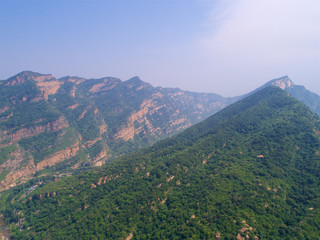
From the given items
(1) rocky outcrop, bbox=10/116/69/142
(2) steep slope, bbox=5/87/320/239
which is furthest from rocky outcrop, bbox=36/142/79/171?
(2) steep slope, bbox=5/87/320/239

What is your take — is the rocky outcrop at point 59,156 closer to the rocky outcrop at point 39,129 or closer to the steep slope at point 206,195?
the rocky outcrop at point 39,129

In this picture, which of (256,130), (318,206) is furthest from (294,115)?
(318,206)

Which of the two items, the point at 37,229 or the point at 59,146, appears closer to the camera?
the point at 37,229

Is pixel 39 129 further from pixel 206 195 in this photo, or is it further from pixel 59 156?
pixel 206 195

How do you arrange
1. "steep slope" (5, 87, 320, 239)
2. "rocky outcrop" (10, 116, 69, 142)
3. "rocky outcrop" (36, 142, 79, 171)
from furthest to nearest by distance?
"rocky outcrop" (10, 116, 69, 142)
"rocky outcrop" (36, 142, 79, 171)
"steep slope" (5, 87, 320, 239)

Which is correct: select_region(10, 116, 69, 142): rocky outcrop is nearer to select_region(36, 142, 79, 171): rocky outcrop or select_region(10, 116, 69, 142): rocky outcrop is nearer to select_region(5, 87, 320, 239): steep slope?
select_region(36, 142, 79, 171): rocky outcrop

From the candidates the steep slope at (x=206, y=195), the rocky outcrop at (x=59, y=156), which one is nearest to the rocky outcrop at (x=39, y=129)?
the rocky outcrop at (x=59, y=156)

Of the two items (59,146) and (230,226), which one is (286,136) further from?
(59,146)

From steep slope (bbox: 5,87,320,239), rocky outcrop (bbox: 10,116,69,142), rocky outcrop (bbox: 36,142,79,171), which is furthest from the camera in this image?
rocky outcrop (bbox: 10,116,69,142)

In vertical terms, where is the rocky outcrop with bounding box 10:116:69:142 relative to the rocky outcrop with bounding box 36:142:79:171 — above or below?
above
